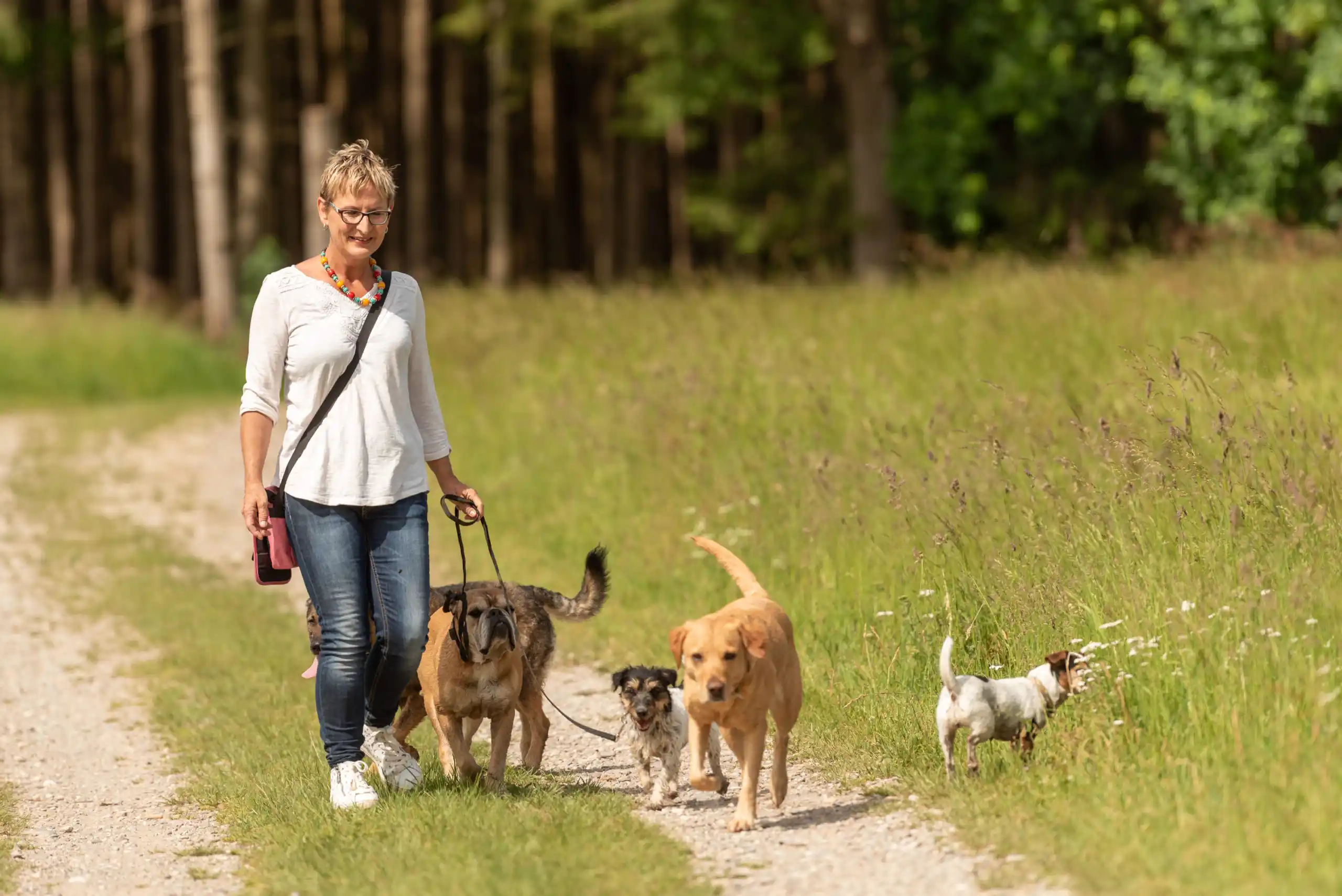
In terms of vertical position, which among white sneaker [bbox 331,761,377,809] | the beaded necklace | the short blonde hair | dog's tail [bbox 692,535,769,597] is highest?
the short blonde hair

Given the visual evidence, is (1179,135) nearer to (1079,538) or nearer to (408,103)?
(1079,538)

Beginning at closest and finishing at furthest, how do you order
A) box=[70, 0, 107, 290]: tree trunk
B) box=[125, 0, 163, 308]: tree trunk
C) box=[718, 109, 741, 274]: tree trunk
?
box=[718, 109, 741, 274]: tree trunk
box=[125, 0, 163, 308]: tree trunk
box=[70, 0, 107, 290]: tree trunk

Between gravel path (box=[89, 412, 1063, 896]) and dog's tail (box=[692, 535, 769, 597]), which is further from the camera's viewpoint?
dog's tail (box=[692, 535, 769, 597])

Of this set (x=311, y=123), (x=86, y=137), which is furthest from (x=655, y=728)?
(x=86, y=137)

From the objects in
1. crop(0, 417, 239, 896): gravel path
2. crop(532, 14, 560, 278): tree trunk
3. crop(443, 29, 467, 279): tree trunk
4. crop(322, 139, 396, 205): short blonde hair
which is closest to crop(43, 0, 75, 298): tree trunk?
crop(443, 29, 467, 279): tree trunk

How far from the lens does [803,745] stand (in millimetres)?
7223

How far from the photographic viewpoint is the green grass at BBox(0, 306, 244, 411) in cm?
2389

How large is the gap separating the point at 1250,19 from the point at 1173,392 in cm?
1380

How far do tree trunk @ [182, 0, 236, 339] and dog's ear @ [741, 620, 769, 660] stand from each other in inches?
900

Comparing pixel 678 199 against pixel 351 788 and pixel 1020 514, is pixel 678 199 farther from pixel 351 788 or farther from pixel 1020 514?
pixel 351 788

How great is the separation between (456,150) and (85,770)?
113ft

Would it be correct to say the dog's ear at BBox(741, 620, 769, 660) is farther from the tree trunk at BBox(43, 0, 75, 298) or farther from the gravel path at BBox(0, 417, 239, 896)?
the tree trunk at BBox(43, 0, 75, 298)

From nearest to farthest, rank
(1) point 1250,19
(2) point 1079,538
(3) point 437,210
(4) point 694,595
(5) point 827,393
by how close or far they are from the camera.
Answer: (2) point 1079,538
(4) point 694,595
(5) point 827,393
(1) point 1250,19
(3) point 437,210

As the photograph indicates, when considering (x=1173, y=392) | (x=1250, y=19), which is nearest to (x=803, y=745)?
(x=1173, y=392)
